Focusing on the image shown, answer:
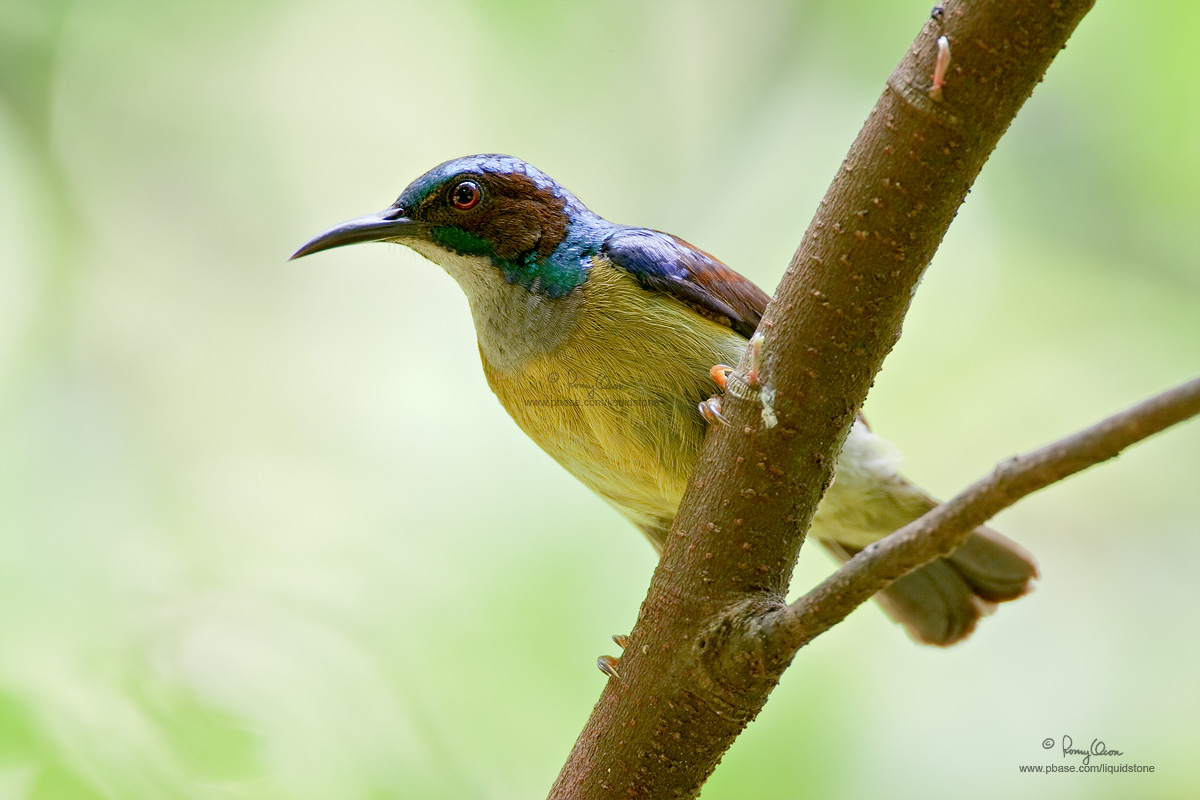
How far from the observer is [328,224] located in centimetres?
516

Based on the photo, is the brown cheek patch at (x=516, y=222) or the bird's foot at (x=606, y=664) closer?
the bird's foot at (x=606, y=664)

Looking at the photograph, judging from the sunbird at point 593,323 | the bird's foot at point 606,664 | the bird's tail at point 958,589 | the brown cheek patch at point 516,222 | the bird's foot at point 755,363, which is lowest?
the bird's foot at point 606,664

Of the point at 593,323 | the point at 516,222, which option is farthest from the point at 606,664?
the point at 516,222

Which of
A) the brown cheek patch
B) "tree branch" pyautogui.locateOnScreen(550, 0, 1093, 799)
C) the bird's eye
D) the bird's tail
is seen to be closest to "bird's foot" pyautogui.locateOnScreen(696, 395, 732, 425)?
"tree branch" pyautogui.locateOnScreen(550, 0, 1093, 799)

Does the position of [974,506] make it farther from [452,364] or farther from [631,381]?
[452,364]

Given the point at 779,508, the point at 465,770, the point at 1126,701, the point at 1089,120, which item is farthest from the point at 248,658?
the point at 1089,120

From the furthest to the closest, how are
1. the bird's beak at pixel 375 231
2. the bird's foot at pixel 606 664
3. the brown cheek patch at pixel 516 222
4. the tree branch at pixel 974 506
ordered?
the brown cheek patch at pixel 516 222 < the bird's beak at pixel 375 231 < the bird's foot at pixel 606 664 < the tree branch at pixel 974 506

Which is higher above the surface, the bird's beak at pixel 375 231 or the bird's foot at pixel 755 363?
the bird's beak at pixel 375 231

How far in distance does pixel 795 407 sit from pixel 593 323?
1.01m

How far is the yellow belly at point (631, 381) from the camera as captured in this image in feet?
10.2

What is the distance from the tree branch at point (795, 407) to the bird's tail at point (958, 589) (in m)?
1.64

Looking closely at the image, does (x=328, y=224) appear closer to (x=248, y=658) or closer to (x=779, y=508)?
(x=248, y=658)

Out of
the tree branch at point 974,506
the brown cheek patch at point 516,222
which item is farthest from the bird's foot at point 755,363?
the brown cheek patch at point 516,222

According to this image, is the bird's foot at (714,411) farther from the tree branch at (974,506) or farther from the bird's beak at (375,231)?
the bird's beak at (375,231)
